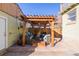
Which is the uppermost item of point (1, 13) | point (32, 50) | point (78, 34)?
point (1, 13)

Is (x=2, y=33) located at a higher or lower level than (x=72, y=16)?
lower

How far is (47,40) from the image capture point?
14.4 metres

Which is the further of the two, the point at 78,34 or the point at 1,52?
the point at 78,34

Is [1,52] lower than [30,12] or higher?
lower

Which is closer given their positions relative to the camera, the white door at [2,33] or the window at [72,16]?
the white door at [2,33]

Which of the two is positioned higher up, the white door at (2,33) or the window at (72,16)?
the window at (72,16)

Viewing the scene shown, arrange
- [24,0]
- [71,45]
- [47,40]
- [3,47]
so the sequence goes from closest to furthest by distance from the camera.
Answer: [24,0] < [3,47] < [71,45] < [47,40]

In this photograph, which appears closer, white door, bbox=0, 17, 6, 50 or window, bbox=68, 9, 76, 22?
white door, bbox=0, 17, 6, 50

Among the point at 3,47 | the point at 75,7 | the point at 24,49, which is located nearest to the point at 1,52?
the point at 3,47

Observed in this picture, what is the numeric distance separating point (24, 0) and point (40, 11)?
8572 millimetres

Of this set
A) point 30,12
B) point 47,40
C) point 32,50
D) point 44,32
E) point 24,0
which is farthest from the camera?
point 44,32

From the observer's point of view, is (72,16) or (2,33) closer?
(2,33)

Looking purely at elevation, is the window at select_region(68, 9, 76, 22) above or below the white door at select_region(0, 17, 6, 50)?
above

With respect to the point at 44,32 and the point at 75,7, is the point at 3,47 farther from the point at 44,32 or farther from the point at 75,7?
the point at 44,32
